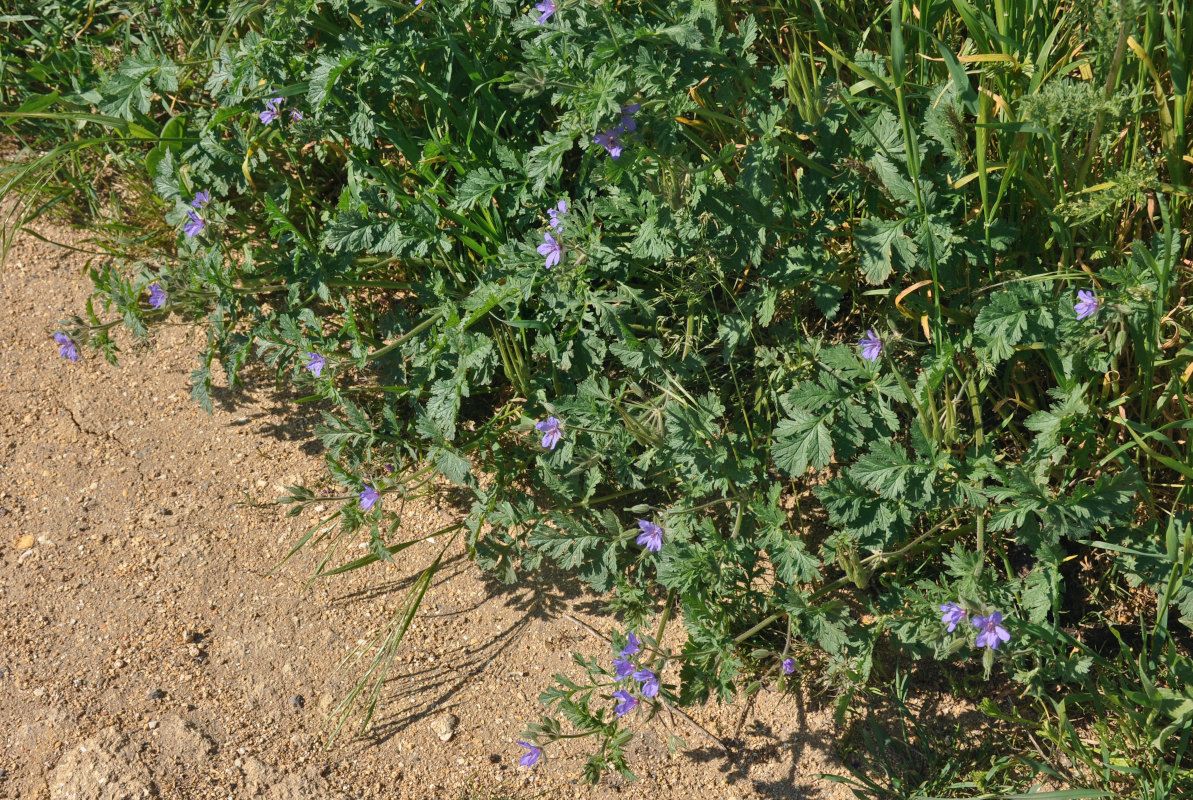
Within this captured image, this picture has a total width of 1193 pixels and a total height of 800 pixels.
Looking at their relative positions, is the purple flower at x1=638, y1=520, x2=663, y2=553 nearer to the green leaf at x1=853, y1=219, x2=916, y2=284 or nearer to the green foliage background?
the green foliage background

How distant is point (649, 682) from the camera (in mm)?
2398

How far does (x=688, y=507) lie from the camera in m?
2.55

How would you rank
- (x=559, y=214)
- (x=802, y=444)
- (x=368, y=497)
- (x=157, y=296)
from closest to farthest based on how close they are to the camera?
(x=802, y=444)
(x=559, y=214)
(x=368, y=497)
(x=157, y=296)

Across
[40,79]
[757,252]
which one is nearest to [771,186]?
[757,252]

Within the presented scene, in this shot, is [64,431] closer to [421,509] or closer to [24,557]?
[24,557]

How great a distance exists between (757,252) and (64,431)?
7.76ft

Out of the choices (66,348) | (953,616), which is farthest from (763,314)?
(66,348)

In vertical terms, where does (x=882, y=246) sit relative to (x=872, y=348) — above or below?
above

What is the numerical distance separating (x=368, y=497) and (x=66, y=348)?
49.2 inches

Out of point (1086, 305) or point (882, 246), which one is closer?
point (1086, 305)

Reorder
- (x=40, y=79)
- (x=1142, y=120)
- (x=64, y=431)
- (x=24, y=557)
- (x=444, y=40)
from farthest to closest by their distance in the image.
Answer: (x=40, y=79), (x=64, y=431), (x=24, y=557), (x=444, y=40), (x=1142, y=120)

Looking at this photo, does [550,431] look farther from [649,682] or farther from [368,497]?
[649,682]

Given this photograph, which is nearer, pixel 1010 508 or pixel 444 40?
pixel 1010 508

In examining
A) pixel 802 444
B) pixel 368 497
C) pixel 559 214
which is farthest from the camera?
pixel 368 497
